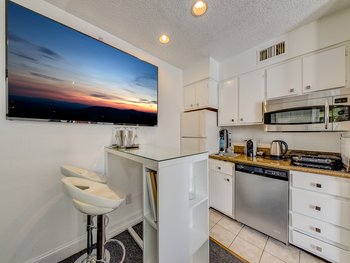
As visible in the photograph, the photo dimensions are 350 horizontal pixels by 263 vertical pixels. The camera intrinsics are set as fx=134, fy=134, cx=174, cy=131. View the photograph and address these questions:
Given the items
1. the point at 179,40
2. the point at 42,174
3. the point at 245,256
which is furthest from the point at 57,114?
the point at 245,256

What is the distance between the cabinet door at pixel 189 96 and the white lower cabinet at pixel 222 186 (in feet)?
3.62

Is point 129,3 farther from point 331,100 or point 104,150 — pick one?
point 331,100

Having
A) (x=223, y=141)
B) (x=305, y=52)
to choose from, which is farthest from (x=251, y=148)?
(x=305, y=52)

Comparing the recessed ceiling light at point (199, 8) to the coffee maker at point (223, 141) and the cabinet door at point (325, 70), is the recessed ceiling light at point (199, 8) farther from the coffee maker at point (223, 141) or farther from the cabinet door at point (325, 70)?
the coffee maker at point (223, 141)

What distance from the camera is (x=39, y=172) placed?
126 centimetres

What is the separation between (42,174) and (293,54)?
3.15 meters

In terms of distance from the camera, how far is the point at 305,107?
1.59 m

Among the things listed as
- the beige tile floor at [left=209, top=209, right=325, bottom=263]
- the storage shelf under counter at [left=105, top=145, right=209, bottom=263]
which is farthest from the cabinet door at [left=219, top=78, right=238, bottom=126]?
the beige tile floor at [left=209, top=209, right=325, bottom=263]

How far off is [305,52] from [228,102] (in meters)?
1.08

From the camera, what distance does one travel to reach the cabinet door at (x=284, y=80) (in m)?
1.70

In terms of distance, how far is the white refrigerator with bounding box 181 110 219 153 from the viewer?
91.5 inches

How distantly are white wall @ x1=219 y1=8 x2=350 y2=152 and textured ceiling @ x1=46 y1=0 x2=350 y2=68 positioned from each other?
0.09m

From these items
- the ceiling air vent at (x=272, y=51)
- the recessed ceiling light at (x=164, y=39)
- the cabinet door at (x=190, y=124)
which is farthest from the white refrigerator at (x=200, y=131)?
the recessed ceiling light at (x=164, y=39)

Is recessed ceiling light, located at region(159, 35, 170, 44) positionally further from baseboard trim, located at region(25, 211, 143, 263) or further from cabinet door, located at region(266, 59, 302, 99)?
baseboard trim, located at region(25, 211, 143, 263)
